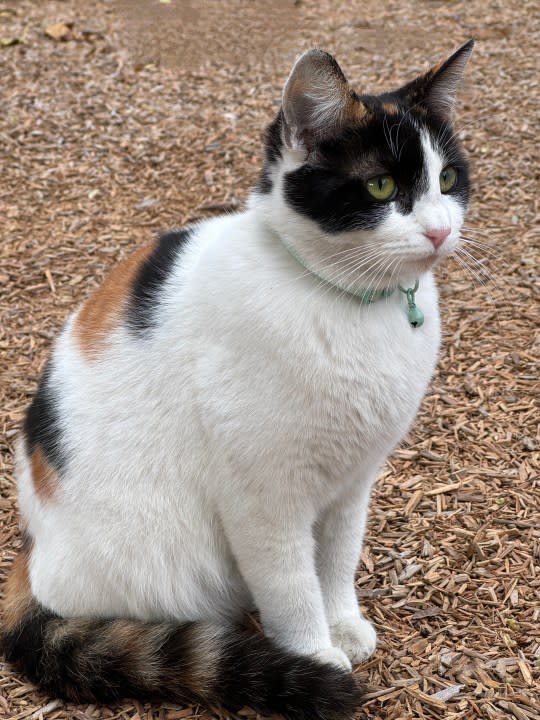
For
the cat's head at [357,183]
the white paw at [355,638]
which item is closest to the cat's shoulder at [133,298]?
the cat's head at [357,183]

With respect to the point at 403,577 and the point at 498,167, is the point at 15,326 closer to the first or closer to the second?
the point at 403,577

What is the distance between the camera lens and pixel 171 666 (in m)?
2.04

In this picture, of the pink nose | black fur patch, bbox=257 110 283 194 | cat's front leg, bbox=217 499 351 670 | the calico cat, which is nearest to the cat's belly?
the calico cat

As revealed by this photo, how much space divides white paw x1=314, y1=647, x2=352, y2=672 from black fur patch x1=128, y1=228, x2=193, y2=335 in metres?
0.88

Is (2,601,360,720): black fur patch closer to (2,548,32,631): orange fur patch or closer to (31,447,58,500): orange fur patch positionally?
(2,548,32,631): orange fur patch

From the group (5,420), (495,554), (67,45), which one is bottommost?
(495,554)

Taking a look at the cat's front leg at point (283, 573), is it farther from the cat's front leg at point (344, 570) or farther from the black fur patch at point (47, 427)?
the black fur patch at point (47, 427)

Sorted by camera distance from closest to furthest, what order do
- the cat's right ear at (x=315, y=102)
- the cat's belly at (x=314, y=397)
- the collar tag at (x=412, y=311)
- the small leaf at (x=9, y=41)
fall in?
the cat's right ear at (x=315, y=102), the cat's belly at (x=314, y=397), the collar tag at (x=412, y=311), the small leaf at (x=9, y=41)

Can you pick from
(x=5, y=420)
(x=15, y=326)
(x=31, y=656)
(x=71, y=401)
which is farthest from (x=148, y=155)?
(x=31, y=656)

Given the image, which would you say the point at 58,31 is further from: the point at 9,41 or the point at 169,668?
the point at 169,668

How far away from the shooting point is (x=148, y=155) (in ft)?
15.8

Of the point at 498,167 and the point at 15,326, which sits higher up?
the point at 15,326

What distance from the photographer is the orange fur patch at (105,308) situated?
2.18m

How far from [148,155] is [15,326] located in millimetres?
1562
